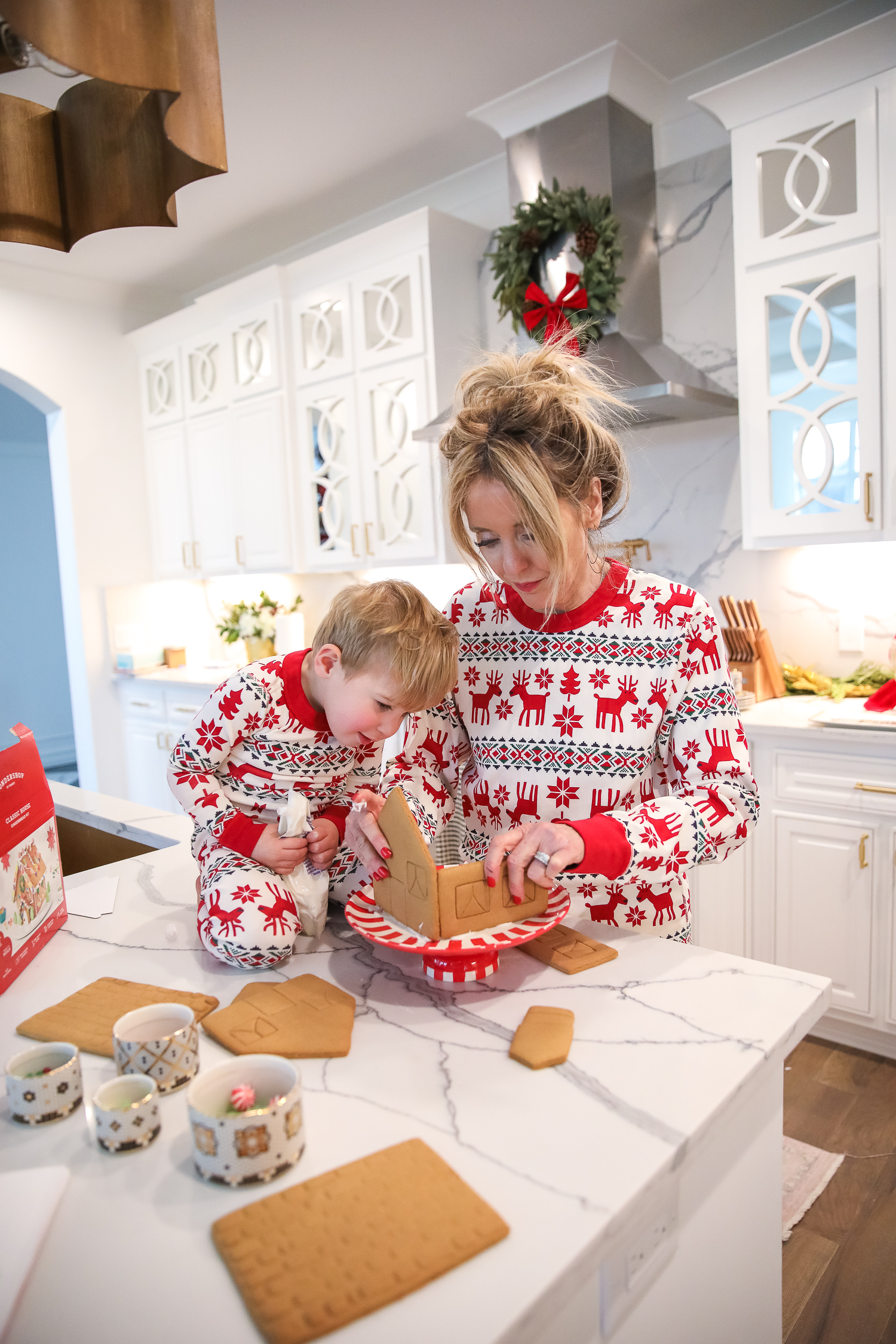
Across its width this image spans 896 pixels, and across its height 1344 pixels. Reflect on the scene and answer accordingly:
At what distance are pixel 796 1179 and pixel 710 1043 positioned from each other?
1.35 m

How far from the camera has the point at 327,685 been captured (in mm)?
1271

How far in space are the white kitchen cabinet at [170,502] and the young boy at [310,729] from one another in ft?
11.9

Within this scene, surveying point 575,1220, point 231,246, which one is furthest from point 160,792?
point 575,1220

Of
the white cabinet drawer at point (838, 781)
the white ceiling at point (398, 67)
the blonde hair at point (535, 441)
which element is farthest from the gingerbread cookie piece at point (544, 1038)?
the white ceiling at point (398, 67)

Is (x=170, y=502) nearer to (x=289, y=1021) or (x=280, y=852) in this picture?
(x=280, y=852)

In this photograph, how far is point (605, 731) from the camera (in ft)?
4.21

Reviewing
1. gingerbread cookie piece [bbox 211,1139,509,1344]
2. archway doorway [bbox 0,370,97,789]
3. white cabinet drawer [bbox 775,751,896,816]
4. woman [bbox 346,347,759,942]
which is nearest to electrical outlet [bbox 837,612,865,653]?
white cabinet drawer [bbox 775,751,896,816]

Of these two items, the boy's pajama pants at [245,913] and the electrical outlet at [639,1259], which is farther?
the boy's pajama pants at [245,913]

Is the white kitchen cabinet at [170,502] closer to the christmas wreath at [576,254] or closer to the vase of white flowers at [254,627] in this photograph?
the vase of white flowers at [254,627]

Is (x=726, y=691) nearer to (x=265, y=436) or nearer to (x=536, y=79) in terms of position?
(x=536, y=79)

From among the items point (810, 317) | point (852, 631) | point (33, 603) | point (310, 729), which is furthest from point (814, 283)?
point (33, 603)

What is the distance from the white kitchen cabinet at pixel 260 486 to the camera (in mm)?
4098

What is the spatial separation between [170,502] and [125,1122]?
444 cm

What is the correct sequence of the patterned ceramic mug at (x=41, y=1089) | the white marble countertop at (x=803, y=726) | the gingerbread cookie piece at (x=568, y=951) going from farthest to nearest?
the white marble countertop at (x=803, y=726) → the gingerbread cookie piece at (x=568, y=951) → the patterned ceramic mug at (x=41, y=1089)
